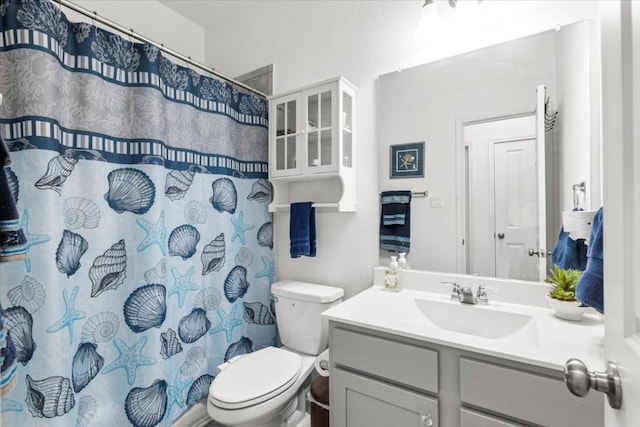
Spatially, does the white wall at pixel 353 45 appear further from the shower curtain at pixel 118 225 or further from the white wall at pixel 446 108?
the shower curtain at pixel 118 225

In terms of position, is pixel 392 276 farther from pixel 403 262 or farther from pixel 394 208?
pixel 394 208

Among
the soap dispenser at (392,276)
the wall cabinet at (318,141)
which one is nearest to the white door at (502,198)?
the soap dispenser at (392,276)

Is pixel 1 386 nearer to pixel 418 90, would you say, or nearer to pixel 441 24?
pixel 418 90

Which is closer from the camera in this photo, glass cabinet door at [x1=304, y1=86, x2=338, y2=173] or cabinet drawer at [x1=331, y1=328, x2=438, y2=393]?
cabinet drawer at [x1=331, y1=328, x2=438, y2=393]

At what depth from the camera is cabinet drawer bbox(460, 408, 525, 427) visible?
84 centimetres

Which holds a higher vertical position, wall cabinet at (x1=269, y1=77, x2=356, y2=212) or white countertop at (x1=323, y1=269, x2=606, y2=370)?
wall cabinet at (x1=269, y1=77, x2=356, y2=212)

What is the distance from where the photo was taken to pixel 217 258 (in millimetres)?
1653

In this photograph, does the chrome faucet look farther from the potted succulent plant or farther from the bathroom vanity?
the potted succulent plant

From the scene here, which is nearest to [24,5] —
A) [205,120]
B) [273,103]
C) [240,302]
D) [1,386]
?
[205,120]

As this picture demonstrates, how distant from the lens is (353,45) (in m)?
1.68

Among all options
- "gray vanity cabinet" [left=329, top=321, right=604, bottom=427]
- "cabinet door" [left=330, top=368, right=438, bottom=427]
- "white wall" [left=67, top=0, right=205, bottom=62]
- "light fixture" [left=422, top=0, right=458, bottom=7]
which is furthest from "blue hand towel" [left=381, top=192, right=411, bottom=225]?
"white wall" [left=67, top=0, right=205, bottom=62]

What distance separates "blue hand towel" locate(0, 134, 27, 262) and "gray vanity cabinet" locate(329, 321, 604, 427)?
37.7 inches

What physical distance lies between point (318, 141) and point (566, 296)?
1246 millimetres

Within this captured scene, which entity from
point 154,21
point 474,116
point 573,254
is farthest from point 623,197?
point 154,21
